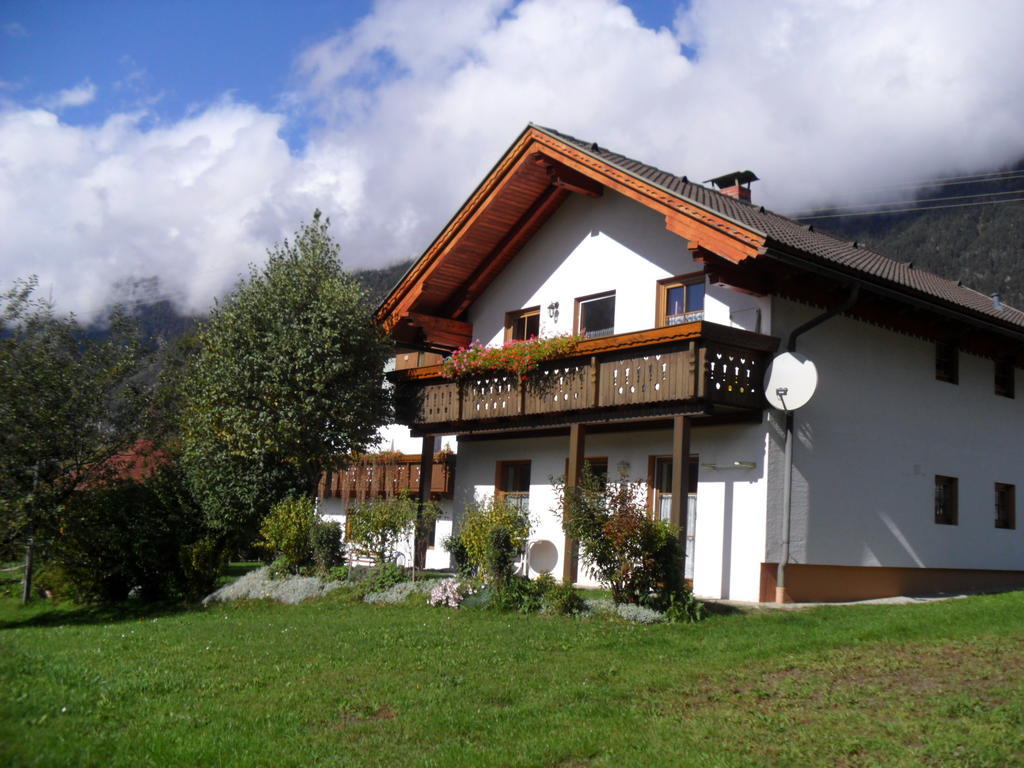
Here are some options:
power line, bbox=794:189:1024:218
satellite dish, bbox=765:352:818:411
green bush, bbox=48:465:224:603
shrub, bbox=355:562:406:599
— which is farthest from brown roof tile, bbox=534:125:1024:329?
power line, bbox=794:189:1024:218

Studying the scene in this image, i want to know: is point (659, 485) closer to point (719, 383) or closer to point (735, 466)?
point (735, 466)

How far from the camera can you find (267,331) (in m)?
19.0

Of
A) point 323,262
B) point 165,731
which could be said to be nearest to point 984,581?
point 323,262

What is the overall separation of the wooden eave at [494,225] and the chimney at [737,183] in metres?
4.40

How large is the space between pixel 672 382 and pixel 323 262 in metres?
8.72

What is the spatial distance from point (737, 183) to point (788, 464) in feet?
30.1

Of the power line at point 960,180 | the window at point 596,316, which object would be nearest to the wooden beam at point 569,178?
the window at point 596,316

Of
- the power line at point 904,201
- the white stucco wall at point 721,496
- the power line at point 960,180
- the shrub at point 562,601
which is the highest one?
the power line at point 960,180

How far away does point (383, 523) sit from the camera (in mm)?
16266

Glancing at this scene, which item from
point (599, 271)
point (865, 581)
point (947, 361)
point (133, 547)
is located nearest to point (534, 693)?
point (865, 581)

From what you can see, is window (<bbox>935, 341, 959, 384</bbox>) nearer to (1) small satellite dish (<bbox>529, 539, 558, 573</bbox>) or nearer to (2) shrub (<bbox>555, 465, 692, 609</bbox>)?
(1) small satellite dish (<bbox>529, 539, 558, 573</bbox>)

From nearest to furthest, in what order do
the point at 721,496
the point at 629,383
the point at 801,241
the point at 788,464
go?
the point at 788,464 < the point at 629,383 < the point at 721,496 < the point at 801,241

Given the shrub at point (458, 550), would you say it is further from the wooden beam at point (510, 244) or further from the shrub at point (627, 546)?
the wooden beam at point (510, 244)

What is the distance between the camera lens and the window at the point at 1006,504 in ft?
62.0
